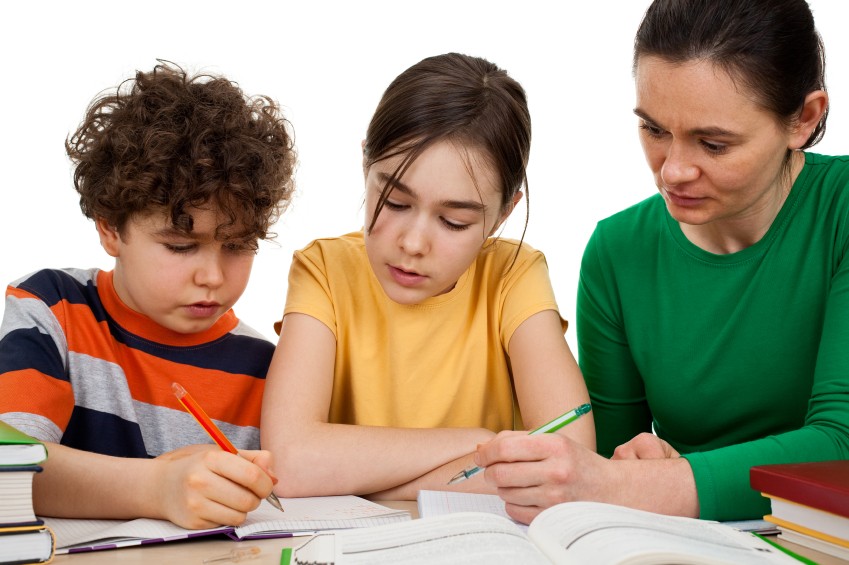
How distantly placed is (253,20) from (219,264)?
137cm

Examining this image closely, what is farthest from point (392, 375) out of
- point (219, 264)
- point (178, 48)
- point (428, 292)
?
point (178, 48)

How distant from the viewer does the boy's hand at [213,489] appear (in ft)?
3.33

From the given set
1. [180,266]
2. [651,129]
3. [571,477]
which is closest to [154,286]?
[180,266]

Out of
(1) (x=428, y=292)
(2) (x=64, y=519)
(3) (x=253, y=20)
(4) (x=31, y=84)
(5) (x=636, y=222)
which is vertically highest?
(3) (x=253, y=20)

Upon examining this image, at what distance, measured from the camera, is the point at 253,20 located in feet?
8.31

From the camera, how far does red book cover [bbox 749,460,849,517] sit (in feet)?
2.92

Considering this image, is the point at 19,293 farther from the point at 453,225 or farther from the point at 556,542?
the point at 556,542

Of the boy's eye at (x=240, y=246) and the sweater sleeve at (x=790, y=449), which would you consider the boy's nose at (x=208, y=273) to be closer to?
the boy's eye at (x=240, y=246)

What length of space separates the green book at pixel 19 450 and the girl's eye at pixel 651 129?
3.23 feet

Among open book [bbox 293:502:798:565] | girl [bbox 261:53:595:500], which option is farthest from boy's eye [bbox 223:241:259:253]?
open book [bbox 293:502:798:565]

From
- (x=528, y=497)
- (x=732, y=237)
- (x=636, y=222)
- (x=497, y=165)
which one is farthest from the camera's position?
(x=636, y=222)

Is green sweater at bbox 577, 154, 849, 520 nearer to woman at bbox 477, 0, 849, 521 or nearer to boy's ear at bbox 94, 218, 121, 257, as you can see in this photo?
woman at bbox 477, 0, 849, 521

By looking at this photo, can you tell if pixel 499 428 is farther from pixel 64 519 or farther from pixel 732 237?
pixel 64 519

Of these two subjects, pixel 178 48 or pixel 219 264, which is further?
pixel 178 48
